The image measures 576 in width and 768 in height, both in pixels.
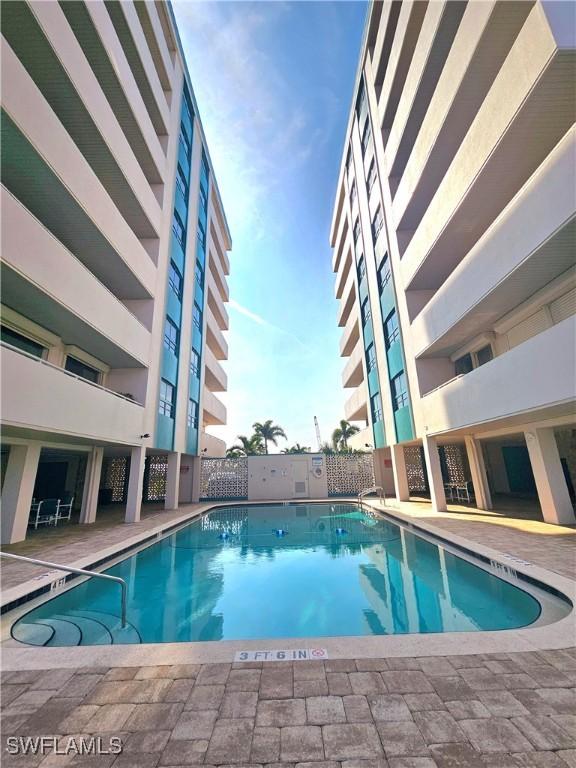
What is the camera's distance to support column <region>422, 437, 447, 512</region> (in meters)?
13.7

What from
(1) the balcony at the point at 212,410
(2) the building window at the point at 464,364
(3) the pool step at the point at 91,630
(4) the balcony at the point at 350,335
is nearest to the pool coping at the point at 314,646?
(3) the pool step at the point at 91,630

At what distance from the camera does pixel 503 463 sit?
19.0 m

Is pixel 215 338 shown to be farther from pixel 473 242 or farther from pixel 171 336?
pixel 473 242

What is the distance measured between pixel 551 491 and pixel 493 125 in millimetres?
10884

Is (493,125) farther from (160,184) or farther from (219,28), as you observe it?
(160,184)

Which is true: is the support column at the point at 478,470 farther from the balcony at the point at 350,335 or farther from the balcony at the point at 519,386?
the balcony at the point at 350,335

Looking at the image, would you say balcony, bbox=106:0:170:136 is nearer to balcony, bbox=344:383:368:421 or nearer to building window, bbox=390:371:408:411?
building window, bbox=390:371:408:411

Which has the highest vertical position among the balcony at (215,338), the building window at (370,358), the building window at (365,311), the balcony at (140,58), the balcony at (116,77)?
the balcony at (140,58)

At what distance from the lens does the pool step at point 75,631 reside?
466 centimetres

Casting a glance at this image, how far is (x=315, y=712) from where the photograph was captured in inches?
109

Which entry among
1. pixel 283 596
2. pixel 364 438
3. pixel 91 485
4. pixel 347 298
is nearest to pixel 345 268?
pixel 347 298

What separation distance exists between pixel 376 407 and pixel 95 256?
16.7m

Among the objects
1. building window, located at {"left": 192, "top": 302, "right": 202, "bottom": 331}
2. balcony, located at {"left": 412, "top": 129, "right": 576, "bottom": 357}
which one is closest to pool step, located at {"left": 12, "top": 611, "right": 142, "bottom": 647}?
balcony, located at {"left": 412, "top": 129, "right": 576, "bottom": 357}

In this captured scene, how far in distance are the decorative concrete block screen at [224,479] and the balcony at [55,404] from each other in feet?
34.0
